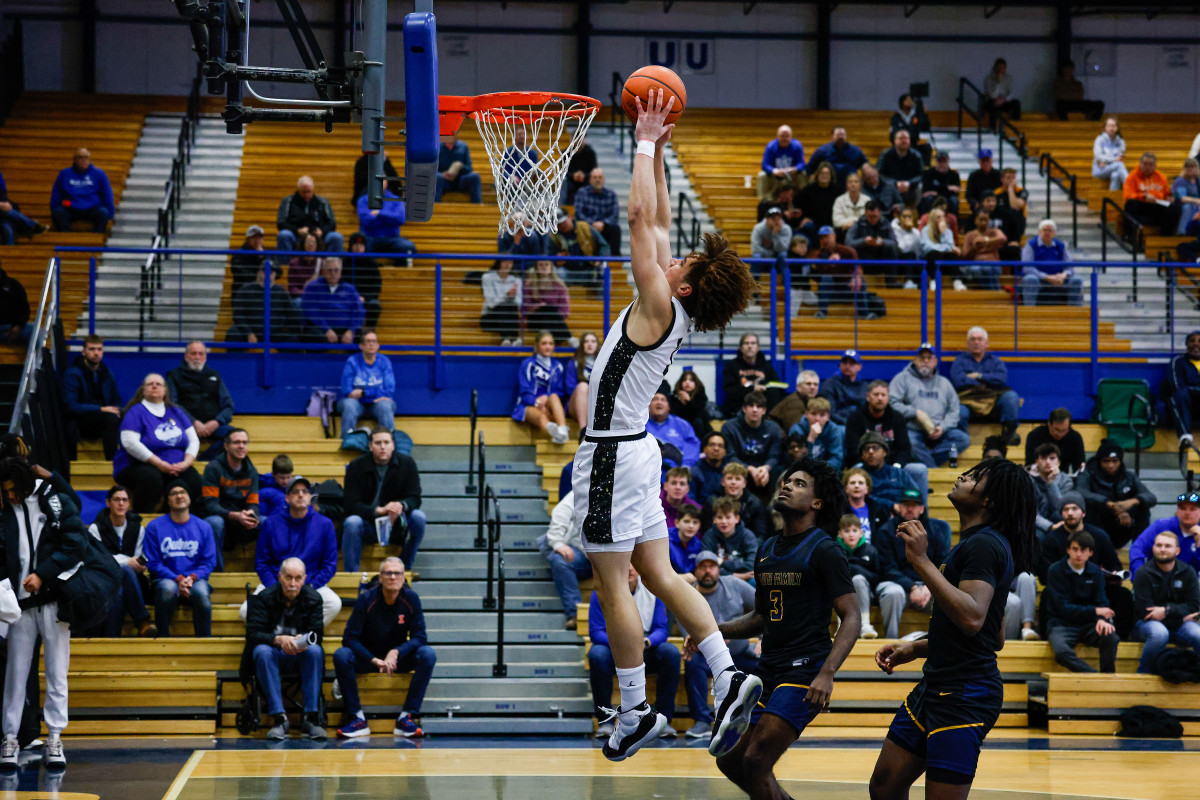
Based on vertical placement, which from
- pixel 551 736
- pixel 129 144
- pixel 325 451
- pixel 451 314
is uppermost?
pixel 129 144

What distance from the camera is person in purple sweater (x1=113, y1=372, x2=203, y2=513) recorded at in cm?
1280

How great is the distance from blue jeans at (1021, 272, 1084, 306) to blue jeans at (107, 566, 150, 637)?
34.8 feet

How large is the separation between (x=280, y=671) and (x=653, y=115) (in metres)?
6.85

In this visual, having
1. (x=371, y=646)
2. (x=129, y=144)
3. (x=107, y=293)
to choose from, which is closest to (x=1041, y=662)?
(x=371, y=646)

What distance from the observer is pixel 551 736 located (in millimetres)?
11297

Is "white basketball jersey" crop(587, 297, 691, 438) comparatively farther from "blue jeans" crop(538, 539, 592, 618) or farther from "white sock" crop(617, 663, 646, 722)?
"blue jeans" crop(538, 539, 592, 618)

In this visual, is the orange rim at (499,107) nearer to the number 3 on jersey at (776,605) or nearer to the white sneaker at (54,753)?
the number 3 on jersey at (776,605)

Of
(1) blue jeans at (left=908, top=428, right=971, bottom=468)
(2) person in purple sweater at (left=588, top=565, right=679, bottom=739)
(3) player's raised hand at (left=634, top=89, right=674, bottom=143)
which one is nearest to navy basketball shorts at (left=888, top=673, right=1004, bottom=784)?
(3) player's raised hand at (left=634, top=89, right=674, bottom=143)

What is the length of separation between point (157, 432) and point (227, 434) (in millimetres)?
772

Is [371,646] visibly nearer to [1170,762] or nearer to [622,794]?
[622,794]

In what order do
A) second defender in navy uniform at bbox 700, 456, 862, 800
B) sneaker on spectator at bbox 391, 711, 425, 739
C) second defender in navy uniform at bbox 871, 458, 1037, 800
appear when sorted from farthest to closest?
sneaker on spectator at bbox 391, 711, 425, 739 < second defender in navy uniform at bbox 700, 456, 862, 800 < second defender in navy uniform at bbox 871, 458, 1037, 800

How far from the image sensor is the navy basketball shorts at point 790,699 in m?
6.62

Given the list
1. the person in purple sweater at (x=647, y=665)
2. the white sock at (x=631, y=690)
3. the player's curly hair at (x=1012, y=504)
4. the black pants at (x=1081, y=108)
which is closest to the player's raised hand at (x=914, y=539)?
the player's curly hair at (x=1012, y=504)

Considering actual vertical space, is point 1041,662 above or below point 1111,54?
below
